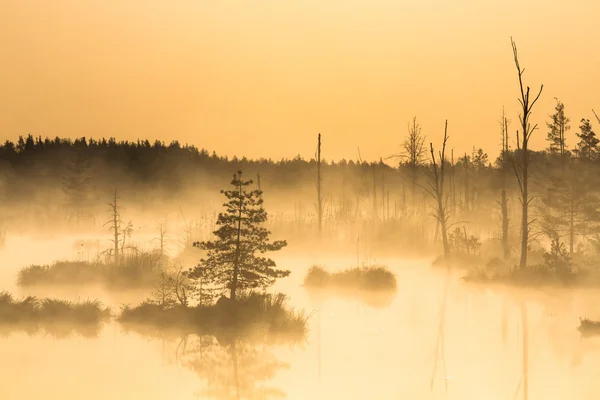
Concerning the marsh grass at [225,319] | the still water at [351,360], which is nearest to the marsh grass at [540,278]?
the still water at [351,360]

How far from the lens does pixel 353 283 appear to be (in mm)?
28906

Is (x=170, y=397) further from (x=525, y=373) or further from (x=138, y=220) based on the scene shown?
(x=138, y=220)

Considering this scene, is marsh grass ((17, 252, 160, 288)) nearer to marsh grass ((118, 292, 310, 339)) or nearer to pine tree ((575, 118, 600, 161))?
marsh grass ((118, 292, 310, 339))

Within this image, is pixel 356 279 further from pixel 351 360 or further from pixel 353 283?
pixel 351 360

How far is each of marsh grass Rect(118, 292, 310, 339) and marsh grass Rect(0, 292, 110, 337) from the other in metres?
0.95

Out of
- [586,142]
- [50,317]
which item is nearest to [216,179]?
[586,142]

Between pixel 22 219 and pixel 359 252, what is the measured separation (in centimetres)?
4011

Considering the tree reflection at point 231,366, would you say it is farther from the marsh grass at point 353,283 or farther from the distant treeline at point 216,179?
the distant treeline at point 216,179

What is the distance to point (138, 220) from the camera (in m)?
74.3

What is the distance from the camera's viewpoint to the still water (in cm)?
1399

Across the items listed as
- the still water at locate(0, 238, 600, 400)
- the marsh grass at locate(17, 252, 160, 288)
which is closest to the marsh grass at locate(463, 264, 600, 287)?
the still water at locate(0, 238, 600, 400)

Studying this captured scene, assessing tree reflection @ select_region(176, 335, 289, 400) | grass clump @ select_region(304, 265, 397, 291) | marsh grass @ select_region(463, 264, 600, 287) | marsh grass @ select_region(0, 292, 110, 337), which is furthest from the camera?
marsh grass @ select_region(463, 264, 600, 287)

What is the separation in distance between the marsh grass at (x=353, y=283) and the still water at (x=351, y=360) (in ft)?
8.96

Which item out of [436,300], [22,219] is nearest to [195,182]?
[22,219]
